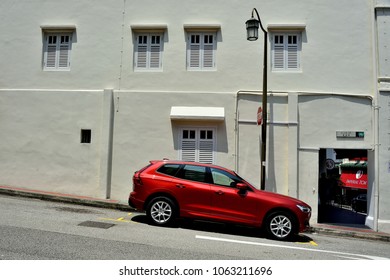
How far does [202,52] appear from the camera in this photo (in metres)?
12.0

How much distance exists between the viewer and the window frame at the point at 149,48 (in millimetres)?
12102

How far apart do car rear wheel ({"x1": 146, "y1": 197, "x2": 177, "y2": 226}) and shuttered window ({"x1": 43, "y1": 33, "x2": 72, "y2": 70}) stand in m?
7.15

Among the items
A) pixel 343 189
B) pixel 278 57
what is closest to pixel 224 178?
pixel 278 57

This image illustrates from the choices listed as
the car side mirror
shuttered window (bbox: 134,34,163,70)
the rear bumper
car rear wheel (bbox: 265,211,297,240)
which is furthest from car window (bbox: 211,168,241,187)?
shuttered window (bbox: 134,34,163,70)

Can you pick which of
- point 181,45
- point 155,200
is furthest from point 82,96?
point 155,200

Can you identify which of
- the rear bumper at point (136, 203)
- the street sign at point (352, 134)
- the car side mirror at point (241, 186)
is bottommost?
the rear bumper at point (136, 203)

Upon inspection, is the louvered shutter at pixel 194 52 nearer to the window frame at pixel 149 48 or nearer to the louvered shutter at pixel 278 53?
the window frame at pixel 149 48

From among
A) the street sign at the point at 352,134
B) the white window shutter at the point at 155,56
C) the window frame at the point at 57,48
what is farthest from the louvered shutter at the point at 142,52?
the street sign at the point at 352,134

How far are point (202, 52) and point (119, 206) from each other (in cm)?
614

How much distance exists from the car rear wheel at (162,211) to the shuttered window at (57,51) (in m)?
7.15

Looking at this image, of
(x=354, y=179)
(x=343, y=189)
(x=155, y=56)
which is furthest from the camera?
(x=354, y=179)

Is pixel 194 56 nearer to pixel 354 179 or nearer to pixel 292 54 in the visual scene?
pixel 292 54

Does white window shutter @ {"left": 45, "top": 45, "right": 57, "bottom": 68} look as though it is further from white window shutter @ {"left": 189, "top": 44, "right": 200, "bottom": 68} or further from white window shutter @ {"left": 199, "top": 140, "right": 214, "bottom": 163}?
white window shutter @ {"left": 199, "top": 140, "right": 214, "bottom": 163}

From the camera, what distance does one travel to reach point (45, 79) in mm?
12398
